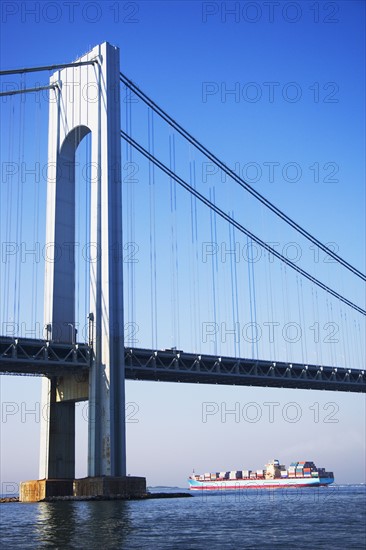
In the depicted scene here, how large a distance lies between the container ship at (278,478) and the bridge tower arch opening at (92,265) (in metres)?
125

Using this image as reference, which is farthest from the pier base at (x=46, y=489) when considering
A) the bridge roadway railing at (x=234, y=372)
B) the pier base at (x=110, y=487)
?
the bridge roadway railing at (x=234, y=372)

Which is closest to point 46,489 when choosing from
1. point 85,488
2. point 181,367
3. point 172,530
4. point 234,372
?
point 85,488

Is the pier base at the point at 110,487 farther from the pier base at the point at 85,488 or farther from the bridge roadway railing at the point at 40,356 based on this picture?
the bridge roadway railing at the point at 40,356

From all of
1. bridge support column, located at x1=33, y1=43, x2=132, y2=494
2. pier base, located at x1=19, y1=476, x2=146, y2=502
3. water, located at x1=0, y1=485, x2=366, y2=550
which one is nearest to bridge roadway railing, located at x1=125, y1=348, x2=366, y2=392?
bridge support column, located at x1=33, y1=43, x2=132, y2=494

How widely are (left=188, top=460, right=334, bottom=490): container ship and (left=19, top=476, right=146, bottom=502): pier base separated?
124909 mm

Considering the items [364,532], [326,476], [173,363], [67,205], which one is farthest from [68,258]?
[326,476]

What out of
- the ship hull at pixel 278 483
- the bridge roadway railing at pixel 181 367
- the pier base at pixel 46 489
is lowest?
the ship hull at pixel 278 483

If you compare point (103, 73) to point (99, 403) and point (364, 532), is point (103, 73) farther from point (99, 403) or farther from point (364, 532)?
point (364, 532)

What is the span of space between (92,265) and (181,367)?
1811 centimetres

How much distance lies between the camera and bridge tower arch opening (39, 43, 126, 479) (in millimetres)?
60094

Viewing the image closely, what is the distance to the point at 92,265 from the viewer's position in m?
62.1

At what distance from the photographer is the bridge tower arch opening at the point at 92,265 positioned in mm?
60094

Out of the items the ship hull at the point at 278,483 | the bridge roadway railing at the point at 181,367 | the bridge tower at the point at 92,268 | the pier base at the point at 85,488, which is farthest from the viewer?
the ship hull at the point at 278,483

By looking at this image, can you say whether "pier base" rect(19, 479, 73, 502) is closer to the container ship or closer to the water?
the water
